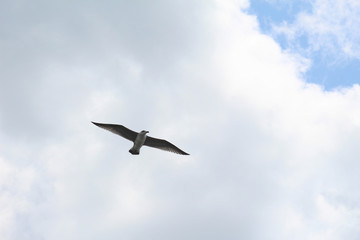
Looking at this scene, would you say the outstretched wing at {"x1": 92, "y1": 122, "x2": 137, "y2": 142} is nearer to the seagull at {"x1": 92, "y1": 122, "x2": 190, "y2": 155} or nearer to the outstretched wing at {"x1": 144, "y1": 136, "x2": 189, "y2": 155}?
the seagull at {"x1": 92, "y1": 122, "x2": 190, "y2": 155}

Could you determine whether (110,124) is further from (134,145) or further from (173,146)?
(173,146)

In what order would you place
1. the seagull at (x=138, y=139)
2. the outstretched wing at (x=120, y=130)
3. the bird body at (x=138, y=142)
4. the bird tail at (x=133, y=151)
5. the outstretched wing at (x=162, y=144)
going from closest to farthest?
the outstretched wing at (x=120, y=130)
the seagull at (x=138, y=139)
the bird body at (x=138, y=142)
the bird tail at (x=133, y=151)
the outstretched wing at (x=162, y=144)

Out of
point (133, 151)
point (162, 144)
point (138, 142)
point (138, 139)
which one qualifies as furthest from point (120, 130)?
point (162, 144)

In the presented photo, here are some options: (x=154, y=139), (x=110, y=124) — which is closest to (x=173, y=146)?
(x=154, y=139)

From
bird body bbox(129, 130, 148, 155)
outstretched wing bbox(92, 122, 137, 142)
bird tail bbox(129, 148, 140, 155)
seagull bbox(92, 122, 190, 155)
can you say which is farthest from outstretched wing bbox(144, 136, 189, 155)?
outstretched wing bbox(92, 122, 137, 142)

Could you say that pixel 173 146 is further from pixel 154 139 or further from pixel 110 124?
pixel 110 124

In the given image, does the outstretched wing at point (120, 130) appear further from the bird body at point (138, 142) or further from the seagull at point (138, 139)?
the bird body at point (138, 142)

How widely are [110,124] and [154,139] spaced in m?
5.82

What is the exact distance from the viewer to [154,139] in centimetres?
7100

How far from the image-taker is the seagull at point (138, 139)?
69.2 m

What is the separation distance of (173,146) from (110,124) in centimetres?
834

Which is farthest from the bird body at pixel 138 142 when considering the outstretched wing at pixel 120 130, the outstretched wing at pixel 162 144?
the outstretched wing at pixel 162 144

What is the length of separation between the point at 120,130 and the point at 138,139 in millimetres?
2376

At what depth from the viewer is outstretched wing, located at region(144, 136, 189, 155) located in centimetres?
7119
